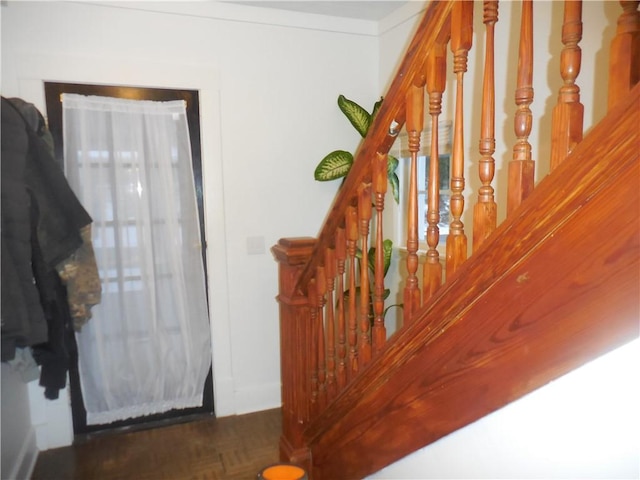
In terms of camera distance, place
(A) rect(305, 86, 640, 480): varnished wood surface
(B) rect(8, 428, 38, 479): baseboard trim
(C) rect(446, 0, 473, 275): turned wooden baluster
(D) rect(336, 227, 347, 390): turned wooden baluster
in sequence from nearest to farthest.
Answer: (A) rect(305, 86, 640, 480): varnished wood surface
(C) rect(446, 0, 473, 275): turned wooden baluster
(D) rect(336, 227, 347, 390): turned wooden baluster
(B) rect(8, 428, 38, 479): baseboard trim

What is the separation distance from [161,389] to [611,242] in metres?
2.63

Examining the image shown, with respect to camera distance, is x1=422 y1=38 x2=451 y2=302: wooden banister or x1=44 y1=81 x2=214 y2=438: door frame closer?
x1=422 y1=38 x2=451 y2=302: wooden banister

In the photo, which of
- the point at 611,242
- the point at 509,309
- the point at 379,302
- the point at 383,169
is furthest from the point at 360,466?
the point at 611,242

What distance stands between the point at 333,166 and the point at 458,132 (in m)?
1.79

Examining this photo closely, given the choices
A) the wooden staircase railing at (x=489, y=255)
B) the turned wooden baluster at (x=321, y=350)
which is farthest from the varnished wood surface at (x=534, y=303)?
the turned wooden baluster at (x=321, y=350)

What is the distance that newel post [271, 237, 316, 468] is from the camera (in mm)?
1885

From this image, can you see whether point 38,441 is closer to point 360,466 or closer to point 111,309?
point 111,309

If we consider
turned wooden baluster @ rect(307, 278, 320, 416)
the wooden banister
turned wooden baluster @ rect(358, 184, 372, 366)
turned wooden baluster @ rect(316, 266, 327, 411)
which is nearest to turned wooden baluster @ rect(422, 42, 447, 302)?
the wooden banister

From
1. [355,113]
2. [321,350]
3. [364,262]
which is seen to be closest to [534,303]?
[364,262]

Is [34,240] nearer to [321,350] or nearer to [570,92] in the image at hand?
[321,350]

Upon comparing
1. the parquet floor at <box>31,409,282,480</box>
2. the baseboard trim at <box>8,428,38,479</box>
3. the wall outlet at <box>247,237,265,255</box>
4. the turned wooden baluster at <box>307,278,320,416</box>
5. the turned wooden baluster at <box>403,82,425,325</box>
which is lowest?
the parquet floor at <box>31,409,282,480</box>

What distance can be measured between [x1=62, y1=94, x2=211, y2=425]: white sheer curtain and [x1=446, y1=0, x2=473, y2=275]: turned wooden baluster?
6.37 feet

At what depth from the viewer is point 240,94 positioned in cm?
264

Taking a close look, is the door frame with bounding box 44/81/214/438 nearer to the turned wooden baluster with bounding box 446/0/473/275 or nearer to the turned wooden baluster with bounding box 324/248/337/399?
the turned wooden baluster with bounding box 324/248/337/399
